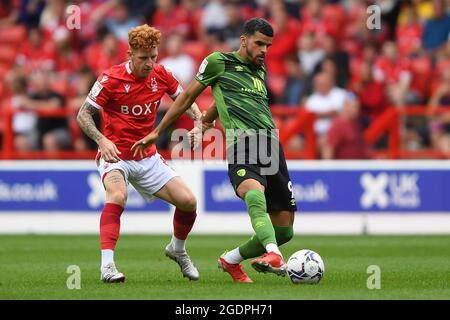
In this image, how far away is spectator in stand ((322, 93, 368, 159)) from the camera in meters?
17.1

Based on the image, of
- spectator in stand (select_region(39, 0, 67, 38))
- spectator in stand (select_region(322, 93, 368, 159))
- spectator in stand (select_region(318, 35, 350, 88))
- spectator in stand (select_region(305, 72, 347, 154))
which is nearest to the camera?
spectator in stand (select_region(322, 93, 368, 159))

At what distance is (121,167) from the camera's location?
33.0 feet

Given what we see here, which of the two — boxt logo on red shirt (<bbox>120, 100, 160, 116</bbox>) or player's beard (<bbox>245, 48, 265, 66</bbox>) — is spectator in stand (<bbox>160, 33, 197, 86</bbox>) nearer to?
boxt logo on red shirt (<bbox>120, 100, 160, 116</bbox>)

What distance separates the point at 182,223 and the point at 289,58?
9802mm

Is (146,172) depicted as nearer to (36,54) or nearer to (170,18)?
(170,18)

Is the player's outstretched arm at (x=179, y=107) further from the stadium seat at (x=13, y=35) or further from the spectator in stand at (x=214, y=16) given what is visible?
the stadium seat at (x=13, y=35)

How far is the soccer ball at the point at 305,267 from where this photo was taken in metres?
9.18

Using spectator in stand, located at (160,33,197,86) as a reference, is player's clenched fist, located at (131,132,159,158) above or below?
below

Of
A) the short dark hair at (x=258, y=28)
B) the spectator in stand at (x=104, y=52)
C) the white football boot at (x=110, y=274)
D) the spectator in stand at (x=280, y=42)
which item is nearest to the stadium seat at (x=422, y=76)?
the spectator in stand at (x=280, y=42)

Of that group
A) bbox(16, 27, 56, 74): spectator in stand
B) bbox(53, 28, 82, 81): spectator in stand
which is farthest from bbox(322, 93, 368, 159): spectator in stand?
bbox(16, 27, 56, 74): spectator in stand

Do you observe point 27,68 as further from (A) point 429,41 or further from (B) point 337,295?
(B) point 337,295

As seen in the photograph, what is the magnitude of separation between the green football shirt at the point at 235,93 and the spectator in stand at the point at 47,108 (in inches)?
344

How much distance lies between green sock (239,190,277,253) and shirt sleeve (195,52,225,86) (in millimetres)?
1139

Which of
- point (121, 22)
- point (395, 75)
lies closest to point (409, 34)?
point (395, 75)
